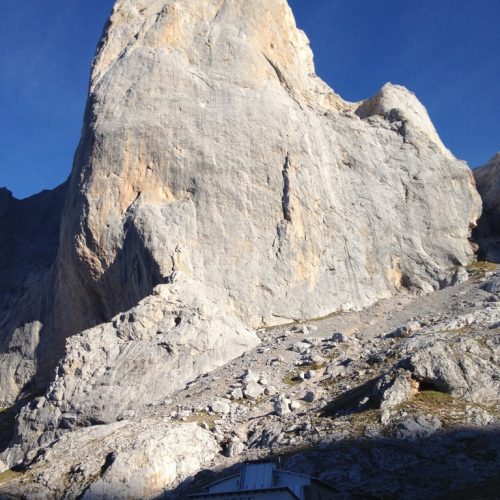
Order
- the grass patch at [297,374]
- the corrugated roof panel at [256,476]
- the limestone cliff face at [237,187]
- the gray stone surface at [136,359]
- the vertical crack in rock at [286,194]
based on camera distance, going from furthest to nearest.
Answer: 1. the vertical crack in rock at [286,194]
2. the limestone cliff face at [237,187]
3. the gray stone surface at [136,359]
4. the grass patch at [297,374]
5. the corrugated roof panel at [256,476]

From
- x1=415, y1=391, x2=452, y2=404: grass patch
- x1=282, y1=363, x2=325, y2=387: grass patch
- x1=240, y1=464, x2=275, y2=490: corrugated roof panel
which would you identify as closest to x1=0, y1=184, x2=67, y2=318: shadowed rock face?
x1=282, y1=363, x2=325, y2=387: grass patch

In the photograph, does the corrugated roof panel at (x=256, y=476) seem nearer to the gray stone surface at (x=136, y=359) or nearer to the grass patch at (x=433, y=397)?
the grass patch at (x=433, y=397)

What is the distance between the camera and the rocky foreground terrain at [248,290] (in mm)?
24750

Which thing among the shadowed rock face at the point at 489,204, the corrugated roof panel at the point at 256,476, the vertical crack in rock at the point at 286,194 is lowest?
the corrugated roof panel at the point at 256,476

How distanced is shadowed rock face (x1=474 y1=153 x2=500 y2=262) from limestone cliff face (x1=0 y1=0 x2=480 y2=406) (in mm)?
2369

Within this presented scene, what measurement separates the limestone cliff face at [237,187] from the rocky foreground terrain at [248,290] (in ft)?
0.50

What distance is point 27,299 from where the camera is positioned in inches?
2197

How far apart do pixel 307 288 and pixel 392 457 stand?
21836mm

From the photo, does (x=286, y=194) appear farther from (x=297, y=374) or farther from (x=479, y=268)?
(x=297, y=374)

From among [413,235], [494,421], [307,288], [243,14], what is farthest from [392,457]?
[243,14]

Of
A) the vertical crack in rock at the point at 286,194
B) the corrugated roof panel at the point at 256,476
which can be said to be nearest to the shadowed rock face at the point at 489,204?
the vertical crack in rock at the point at 286,194

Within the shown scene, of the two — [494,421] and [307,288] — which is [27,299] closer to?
[307,288]

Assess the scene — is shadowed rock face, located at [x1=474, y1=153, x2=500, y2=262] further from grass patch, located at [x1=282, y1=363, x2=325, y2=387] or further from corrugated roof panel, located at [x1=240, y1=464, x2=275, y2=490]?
corrugated roof panel, located at [x1=240, y1=464, x2=275, y2=490]

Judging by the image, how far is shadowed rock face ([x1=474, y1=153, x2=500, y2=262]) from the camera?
51.1m
